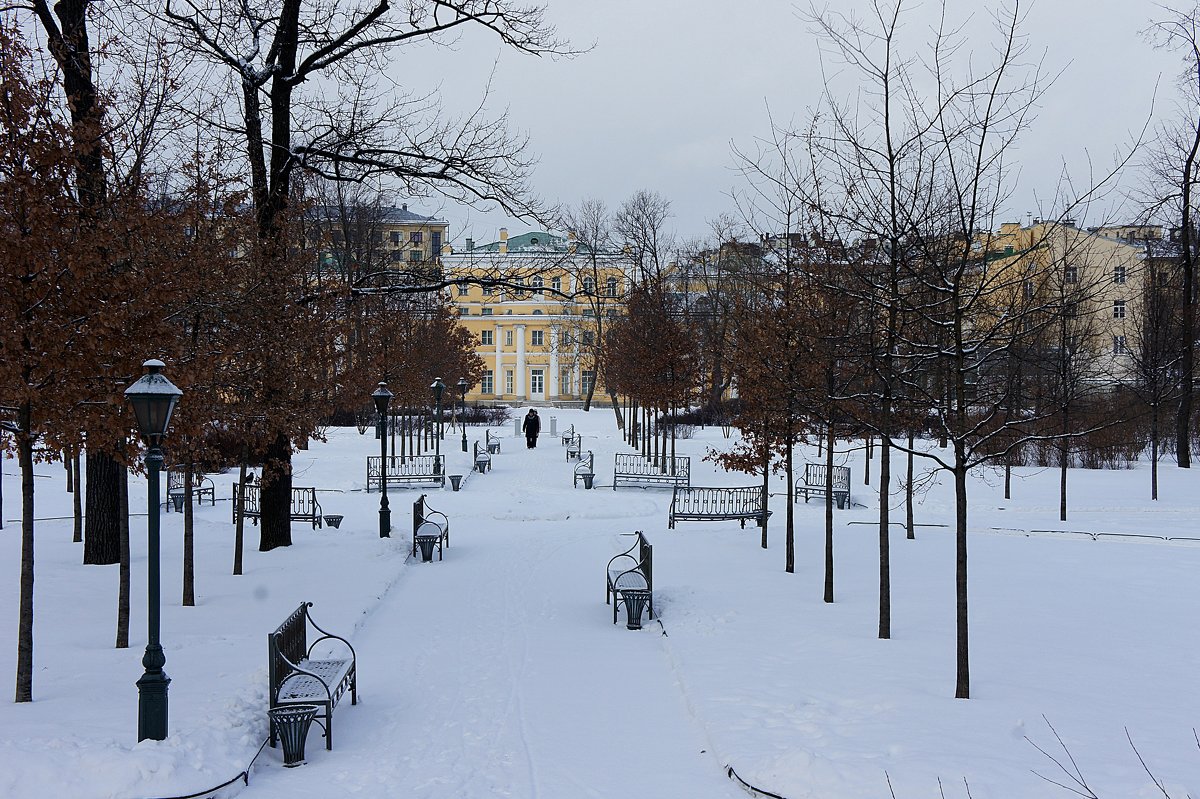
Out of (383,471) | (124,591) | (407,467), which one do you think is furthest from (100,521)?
(407,467)

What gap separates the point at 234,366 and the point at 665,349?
1861cm

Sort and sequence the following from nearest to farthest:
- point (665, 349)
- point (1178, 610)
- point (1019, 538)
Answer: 1. point (1178, 610)
2. point (1019, 538)
3. point (665, 349)

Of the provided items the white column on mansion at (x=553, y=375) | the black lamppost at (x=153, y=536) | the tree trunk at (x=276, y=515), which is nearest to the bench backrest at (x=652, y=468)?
the tree trunk at (x=276, y=515)

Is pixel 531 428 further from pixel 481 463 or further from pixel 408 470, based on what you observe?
pixel 408 470

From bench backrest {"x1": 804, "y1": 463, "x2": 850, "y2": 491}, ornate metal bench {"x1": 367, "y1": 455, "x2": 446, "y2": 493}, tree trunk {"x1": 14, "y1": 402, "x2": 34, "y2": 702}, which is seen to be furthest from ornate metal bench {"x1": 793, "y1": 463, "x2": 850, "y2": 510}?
tree trunk {"x1": 14, "y1": 402, "x2": 34, "y2": 702}

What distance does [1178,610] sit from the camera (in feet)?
37.4

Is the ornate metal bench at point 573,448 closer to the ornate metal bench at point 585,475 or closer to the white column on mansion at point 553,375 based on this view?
the ornate metal bench at point 585,475

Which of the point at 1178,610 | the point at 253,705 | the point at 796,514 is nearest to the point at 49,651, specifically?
the point at 253,705

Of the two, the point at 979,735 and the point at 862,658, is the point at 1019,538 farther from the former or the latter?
the point at 979,735

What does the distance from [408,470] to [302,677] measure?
786 inches

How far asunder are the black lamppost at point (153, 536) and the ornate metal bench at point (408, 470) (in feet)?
58.1

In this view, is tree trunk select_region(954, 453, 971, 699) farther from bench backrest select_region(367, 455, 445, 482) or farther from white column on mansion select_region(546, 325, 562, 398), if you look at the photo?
white column on mansion select_region(546, 325, 562, 398)

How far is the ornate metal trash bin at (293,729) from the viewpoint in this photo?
22.2ft

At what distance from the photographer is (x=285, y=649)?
7.65 meters
